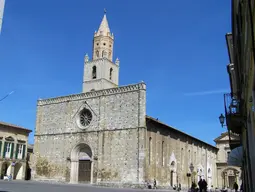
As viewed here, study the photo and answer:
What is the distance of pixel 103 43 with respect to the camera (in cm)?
4719

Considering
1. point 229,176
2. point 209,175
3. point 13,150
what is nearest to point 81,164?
point 13,150

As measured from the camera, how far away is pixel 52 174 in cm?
3756

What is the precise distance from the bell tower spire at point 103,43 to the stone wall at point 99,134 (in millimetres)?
10351

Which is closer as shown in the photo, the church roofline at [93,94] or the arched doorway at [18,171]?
the church roofline at [93,94]

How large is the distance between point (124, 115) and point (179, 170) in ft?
39.2

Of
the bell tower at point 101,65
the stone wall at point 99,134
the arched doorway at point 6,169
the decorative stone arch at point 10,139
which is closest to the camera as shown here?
the stone wall at point 99,134

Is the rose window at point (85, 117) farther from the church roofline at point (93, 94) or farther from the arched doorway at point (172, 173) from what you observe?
the arched doorway at point (172, 173)

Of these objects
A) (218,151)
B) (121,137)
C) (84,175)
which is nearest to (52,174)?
(84,175)

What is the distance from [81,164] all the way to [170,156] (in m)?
10.6

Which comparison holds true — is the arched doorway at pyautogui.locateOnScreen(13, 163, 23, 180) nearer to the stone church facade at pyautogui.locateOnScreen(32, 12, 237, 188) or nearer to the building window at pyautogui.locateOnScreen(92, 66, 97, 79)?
the stone church facade at pyautogui.locateOnScreen(32, 12, 237, 188)

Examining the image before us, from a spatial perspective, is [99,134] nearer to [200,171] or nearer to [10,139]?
[10,139]

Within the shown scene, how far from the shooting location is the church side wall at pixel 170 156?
3312cm

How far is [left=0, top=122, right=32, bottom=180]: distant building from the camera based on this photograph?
133ft

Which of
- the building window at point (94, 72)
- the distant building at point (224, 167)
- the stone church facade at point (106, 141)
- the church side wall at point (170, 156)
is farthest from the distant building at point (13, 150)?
the distant building at point (224, 167)
